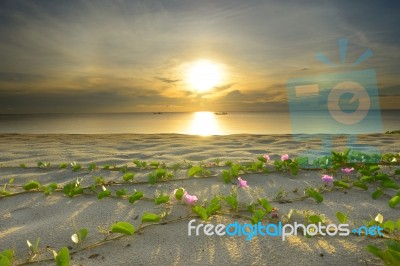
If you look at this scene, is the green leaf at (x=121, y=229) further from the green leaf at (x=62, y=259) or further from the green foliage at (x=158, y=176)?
the green foliage at (x=158, y=176)

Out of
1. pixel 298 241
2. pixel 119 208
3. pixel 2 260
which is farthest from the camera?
pixel 119 208

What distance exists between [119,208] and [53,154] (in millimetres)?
3118

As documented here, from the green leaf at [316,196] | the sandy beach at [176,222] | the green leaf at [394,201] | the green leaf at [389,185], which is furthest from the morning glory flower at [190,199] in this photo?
the green leaf at [389,185]

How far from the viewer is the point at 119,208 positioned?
7.31 ft

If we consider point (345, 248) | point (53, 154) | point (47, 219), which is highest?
point (53, 154)

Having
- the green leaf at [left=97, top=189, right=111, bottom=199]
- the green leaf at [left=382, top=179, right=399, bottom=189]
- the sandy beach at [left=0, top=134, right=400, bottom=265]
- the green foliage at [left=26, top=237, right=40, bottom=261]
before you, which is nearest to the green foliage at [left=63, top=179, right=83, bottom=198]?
the sandy beach at [left=0, top=134, right=400, bottom=265]

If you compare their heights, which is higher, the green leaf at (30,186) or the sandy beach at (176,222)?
the green leaf at (30,186)

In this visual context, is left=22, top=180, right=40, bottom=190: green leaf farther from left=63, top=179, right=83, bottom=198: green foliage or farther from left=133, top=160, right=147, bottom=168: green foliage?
left=133, top=160, right=147, bottom=168: green foliage

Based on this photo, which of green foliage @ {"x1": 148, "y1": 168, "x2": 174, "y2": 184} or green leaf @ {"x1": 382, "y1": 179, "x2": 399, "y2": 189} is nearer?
green leaf @ {"x1": 382, "y1": 179, "x2": 399, "y2": 189}

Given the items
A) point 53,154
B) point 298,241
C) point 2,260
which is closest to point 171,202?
point 298,241

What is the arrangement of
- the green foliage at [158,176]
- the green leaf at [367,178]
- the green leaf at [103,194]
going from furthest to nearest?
the green foliage at [158,176], the green leaf at [367,178], the green leaf at [103,194]

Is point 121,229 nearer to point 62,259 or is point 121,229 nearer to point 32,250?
point 62,259

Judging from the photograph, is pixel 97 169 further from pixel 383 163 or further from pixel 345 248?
pixel 383 163

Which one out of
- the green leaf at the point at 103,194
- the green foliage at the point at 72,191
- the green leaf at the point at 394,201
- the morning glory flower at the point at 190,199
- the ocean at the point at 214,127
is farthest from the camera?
the ocean at the point at 214,127
